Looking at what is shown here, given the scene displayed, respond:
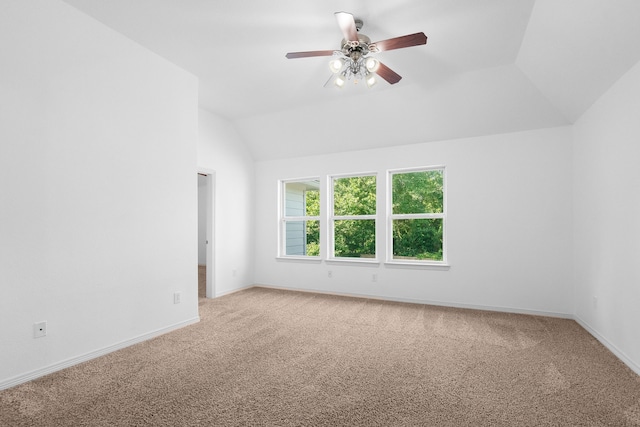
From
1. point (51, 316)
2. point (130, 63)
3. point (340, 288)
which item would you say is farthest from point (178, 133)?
point (340, 288)

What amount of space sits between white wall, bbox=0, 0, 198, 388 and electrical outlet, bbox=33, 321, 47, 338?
35 millimetres

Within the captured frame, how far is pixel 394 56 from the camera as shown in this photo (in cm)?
325

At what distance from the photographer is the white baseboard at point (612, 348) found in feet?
8.28

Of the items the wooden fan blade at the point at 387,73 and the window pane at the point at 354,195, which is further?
the window pane at the point at 354,195

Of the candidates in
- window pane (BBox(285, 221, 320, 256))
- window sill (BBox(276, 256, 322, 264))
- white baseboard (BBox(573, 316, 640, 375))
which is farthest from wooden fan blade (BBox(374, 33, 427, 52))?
window sill (BBox(276, 256, 322, 264))

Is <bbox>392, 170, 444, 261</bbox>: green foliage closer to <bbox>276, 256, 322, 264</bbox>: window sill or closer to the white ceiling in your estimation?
the white ceiling

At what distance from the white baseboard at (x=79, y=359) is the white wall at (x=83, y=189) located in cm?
1

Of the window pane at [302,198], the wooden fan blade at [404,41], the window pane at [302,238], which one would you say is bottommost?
the window pane at [302,238]

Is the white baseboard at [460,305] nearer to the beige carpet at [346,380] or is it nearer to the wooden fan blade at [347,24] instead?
the beige carpet at [346,380]

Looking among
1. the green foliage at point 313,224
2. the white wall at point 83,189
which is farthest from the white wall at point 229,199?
the white wall at point 83,189

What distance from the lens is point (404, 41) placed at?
2410 mm

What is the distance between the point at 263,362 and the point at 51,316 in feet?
5.49

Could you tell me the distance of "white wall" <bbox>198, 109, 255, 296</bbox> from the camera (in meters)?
4.93

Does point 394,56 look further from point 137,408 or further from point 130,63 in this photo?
point 137,408
